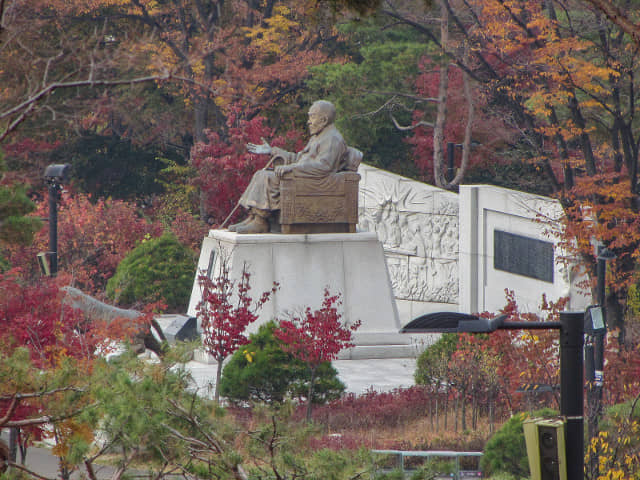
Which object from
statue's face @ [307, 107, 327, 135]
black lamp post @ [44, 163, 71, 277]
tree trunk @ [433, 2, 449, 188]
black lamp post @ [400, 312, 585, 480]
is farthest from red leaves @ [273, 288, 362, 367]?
tree trunk @ [433, 2, 449, 188]

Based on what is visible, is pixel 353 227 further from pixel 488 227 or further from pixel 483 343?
pixel 483 343

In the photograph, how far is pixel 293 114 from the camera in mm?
29281

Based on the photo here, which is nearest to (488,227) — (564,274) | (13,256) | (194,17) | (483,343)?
(564,274)

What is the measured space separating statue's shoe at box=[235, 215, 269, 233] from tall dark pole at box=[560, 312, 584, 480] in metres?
11.6

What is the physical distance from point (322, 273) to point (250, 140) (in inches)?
338

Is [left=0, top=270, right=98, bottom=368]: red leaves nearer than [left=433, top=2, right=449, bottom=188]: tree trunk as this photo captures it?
Yes

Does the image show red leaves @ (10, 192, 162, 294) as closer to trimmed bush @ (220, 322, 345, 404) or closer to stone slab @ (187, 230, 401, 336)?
stone slab @ (187, 230, 401, 336)

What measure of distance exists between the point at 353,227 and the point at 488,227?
9.70ft

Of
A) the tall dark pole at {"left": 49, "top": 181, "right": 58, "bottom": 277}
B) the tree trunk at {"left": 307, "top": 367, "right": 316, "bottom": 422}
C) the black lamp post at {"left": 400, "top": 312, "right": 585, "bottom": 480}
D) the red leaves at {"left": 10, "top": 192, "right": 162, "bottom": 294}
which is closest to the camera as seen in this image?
the black lamp post at {"left": 400, "top": 312, "right": 585, "bottom": 480}

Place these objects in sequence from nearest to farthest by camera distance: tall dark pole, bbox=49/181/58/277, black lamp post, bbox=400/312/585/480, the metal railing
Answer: black lamp post, bbox=400/312/585/480 < the metal railing < tall dark pole, bbox=49/181/58/277

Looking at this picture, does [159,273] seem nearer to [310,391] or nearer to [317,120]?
[317,120]

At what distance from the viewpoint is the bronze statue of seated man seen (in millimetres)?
16000

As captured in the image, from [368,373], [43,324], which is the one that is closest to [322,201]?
[368,373]

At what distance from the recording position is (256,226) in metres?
16.4
